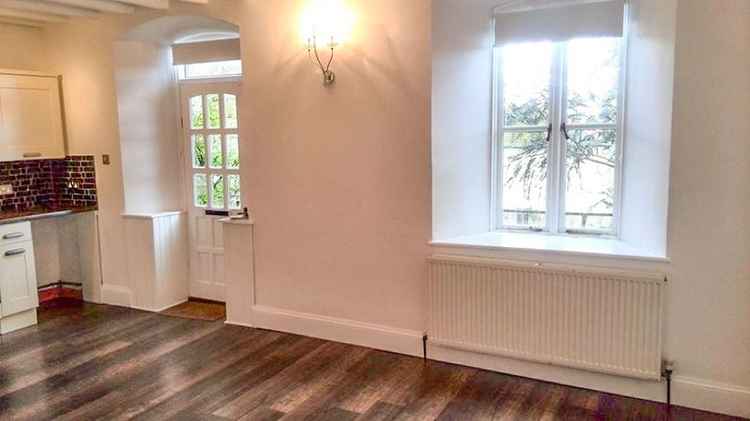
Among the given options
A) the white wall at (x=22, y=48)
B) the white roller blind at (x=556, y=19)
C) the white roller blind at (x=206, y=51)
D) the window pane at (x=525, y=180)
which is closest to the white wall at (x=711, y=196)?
the white roller blind at (x=556, y=19)

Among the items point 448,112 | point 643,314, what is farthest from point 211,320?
point 643,314

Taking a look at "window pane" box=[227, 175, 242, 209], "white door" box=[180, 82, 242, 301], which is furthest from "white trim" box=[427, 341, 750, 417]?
"white door" box=[180, 82, 242, 301]

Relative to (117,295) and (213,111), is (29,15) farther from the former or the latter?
(117,295)

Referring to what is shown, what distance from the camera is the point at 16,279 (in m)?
4.41

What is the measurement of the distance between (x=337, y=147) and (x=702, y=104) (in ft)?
7.30

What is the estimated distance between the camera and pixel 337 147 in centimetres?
391

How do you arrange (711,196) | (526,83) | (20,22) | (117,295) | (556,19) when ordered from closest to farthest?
1. (711,196)
2. (556,19)
3. (526,83)
4. (20,22)
5. (117,295)

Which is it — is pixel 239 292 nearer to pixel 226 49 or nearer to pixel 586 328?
pixel 226 49

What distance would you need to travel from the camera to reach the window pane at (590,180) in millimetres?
3631

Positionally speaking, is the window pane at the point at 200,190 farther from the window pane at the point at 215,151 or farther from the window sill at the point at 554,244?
the window sill at the point at 554,244

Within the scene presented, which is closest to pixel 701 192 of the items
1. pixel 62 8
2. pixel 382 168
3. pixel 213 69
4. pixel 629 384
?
pixel 629 384

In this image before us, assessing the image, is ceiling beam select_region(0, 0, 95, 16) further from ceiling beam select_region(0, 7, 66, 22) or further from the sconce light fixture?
the sconce light fixture

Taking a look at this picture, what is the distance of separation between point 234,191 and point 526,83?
2618mm

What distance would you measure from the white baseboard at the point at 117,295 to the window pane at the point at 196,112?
162cm
